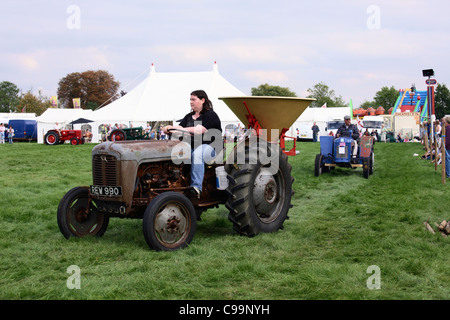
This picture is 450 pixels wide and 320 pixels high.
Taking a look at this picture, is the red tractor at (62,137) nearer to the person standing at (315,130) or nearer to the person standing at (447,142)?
the person standing at (315,130)

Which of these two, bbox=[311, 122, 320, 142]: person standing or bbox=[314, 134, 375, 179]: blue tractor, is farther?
bbox=[311, 122, 320, 142]: person standing

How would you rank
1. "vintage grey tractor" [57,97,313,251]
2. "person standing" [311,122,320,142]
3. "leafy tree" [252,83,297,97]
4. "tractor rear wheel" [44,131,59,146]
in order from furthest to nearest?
"leafy tree" [252,83,297,97], "person standing" [311,122,320,142], "tractor rear wheel" [44,131,59,146], "vintage grey tractor" [57,97,313,251]

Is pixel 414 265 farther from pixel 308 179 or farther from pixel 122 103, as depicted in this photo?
pixel 122 103

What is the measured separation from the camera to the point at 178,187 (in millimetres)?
5762

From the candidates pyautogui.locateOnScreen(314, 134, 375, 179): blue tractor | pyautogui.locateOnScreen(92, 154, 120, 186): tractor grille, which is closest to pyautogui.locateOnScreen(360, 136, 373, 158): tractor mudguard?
pyautogui.locateOnScreen(314, 134, 375, 179): blue tractor

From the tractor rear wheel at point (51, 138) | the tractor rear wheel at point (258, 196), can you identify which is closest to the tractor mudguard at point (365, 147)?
the tractor rear wheel at point (258, 196)

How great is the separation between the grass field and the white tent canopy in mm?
22607

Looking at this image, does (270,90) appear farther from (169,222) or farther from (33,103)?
(169,222)

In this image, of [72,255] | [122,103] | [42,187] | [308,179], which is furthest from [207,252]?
[122,103]

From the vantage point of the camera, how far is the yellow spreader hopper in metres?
6.80

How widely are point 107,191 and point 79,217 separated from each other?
78cm

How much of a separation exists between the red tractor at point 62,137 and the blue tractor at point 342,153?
20.6 metres

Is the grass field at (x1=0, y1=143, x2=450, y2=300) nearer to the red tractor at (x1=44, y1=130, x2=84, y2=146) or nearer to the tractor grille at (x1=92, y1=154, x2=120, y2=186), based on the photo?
the tractor grille at (x1=92, y1=154, x2=120, y2=186)

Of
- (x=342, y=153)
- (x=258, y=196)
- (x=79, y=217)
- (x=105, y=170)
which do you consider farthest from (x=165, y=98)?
(x=105, y=170)
